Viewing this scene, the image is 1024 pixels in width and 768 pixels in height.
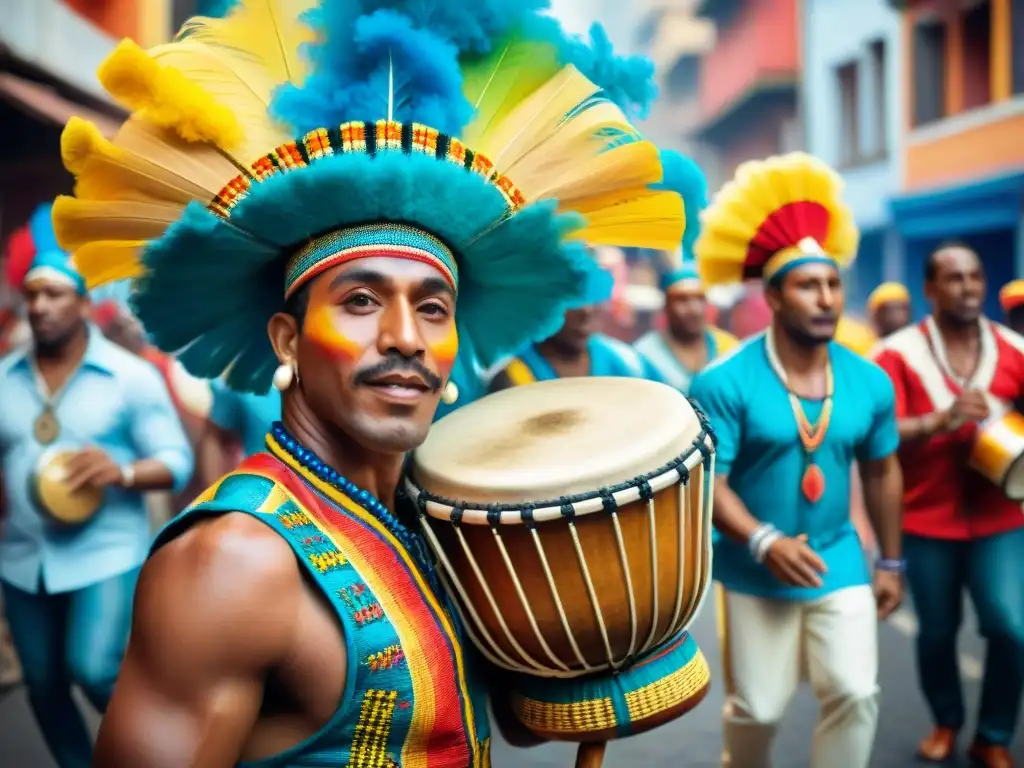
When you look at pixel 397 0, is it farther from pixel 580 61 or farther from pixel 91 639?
pixel 91 639

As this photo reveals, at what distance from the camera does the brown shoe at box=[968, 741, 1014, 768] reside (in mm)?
4629

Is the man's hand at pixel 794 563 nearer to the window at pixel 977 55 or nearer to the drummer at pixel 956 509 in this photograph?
the drummer at pixel 956 509

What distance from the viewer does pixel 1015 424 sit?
4.58 metres

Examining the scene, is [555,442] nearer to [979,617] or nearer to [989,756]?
[979,617]

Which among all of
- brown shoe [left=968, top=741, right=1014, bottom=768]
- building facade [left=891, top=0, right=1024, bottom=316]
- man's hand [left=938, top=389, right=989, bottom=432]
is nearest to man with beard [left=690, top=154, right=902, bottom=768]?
man's hand [left=938, top=389, right=989, bottom=432]

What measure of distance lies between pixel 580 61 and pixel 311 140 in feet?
2.45

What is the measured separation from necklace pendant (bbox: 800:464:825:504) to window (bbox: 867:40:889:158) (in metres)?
12.1

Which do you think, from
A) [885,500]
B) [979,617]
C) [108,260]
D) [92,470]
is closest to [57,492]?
[92,470]

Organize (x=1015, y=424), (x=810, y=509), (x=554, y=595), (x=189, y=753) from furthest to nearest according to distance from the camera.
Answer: (x=1015, y=424)
(x=810, y=509)
(x=554, y=595)
(x=189, y=753)

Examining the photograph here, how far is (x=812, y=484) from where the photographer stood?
3971mm

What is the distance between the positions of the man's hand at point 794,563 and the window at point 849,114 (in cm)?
1328

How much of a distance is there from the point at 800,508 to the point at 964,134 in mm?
10156

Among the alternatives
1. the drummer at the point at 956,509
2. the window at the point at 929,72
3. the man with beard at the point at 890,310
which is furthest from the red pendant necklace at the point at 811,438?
the window at the point at 929,72

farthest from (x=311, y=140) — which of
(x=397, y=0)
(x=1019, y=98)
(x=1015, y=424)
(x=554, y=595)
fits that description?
(x=1019, y=98)
